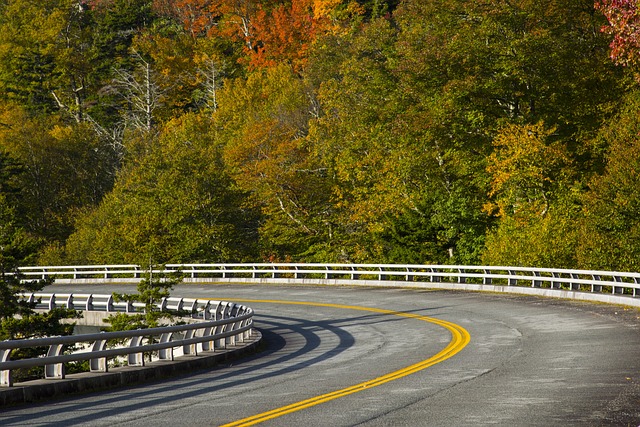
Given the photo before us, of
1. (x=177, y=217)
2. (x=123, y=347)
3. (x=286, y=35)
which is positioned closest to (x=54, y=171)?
(x=177, y=217)

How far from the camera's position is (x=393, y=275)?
50.2 meters

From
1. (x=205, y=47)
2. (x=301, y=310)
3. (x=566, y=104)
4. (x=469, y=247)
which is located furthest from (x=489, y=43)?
(x=205, y=47)

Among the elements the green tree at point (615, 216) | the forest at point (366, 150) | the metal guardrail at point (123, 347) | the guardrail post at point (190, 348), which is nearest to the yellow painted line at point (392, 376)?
the metal guardrail at point (123, 347)

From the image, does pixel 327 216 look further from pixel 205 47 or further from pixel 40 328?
pixel 205 47

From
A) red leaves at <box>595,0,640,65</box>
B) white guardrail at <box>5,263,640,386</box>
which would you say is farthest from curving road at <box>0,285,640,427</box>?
red leaves at <box>595,0,640,65</box>

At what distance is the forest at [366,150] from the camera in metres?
46.6

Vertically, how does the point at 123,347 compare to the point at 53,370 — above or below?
above

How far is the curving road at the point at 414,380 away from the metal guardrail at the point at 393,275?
6705 millimetres

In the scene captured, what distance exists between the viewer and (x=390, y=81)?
56.3 meters

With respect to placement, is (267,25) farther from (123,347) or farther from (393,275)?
(123,347)

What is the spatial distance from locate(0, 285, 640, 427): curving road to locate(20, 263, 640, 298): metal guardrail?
22.0 feet

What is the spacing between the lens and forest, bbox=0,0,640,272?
46.6 meters

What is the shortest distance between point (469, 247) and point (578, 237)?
430 inches

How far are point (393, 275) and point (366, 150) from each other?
477 inches
